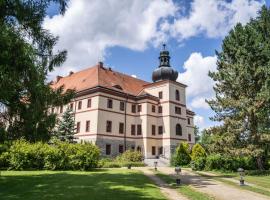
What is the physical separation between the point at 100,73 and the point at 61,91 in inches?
1082

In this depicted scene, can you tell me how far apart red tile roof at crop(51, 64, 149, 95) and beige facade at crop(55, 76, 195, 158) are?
1.13 metres

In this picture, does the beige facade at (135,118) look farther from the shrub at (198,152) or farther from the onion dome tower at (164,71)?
the shrub at (198,152)

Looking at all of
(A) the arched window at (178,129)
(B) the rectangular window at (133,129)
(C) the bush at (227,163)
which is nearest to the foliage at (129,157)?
(B) the rectangular window at (133,129)

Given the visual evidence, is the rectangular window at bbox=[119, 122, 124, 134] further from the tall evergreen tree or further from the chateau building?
the tall evergreen tree

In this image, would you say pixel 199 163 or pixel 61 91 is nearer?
pixel 61 91

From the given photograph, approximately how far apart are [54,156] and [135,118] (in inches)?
880

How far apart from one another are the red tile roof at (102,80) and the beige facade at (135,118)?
113 cm

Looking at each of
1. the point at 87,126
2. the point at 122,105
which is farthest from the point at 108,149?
the point at 122,105

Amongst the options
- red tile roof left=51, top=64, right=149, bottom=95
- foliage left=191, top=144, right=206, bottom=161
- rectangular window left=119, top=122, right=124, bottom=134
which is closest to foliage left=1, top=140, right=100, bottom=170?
foliage left=191, top=144, right=206, bottom=161

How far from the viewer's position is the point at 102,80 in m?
40.3

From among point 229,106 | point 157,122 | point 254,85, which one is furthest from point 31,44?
point 157,122

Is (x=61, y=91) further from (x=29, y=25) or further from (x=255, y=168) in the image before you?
(x=255, y=168)

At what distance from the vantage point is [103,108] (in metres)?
38.2

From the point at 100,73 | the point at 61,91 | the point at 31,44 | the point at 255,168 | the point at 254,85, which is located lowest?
the point at 255,168
